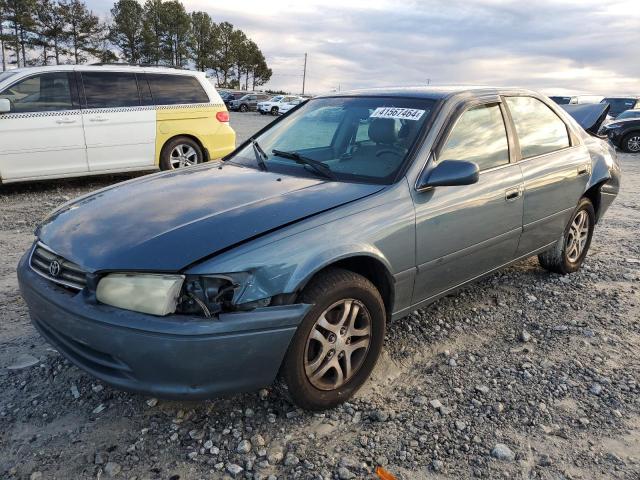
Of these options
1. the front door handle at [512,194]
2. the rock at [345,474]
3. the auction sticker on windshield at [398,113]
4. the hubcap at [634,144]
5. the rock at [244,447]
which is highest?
the auction sticker on windshield at [398,113]

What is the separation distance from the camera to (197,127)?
318 inches

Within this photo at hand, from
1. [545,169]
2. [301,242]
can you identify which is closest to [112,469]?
[301,242]

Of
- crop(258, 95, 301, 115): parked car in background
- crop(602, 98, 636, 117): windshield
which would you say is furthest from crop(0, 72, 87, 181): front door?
crop(258, 95, 301, 115): parked car in background

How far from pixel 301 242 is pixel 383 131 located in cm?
121

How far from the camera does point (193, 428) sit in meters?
2.45

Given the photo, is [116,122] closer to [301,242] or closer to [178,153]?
[178,153]

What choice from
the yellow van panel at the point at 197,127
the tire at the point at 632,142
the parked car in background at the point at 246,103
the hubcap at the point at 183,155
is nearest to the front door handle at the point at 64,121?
the yellow van panel at the point at 197,127

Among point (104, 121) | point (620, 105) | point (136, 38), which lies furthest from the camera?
point (136, 38)

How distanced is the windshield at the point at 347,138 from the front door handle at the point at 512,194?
77 centimetres

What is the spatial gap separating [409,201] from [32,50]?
6249 centimetres

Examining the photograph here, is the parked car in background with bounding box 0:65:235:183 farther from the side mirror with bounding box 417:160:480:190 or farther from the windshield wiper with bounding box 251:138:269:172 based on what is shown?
the side mirror with bounding box 417:160:480:190

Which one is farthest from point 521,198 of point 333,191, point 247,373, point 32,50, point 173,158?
point 32,50

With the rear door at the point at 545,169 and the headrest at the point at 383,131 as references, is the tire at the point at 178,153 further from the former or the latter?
the rear door at the point at 545,169

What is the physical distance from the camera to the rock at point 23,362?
2924 mm
